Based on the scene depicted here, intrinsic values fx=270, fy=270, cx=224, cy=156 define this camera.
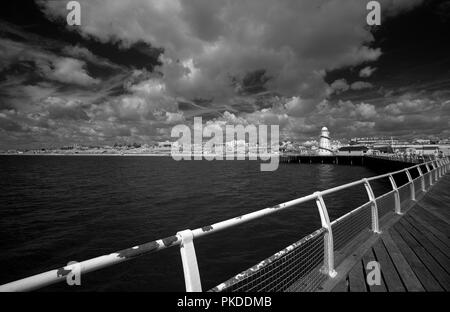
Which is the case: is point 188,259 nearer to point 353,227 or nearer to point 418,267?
point 418,267

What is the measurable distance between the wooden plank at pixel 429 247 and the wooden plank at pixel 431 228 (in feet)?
1.05

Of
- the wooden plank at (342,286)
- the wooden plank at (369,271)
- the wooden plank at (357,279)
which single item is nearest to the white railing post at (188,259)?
the wooden plank at (342,286)

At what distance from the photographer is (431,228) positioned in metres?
7.27

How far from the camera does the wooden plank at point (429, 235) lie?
577cm

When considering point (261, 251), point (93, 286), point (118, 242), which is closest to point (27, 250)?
point (118, 242)

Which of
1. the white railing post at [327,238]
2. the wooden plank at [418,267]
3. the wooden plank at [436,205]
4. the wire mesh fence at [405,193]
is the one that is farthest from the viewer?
the wire mesh fence at [405,193]

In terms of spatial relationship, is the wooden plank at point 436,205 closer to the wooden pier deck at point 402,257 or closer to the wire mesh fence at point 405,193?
the wooden pier deck at point 402,257

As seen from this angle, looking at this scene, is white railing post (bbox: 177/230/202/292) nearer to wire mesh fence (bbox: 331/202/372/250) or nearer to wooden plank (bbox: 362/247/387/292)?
wooden plank (bbox: 362/247/387/292)

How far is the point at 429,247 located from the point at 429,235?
106 centimetres

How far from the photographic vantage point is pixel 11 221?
20.2m

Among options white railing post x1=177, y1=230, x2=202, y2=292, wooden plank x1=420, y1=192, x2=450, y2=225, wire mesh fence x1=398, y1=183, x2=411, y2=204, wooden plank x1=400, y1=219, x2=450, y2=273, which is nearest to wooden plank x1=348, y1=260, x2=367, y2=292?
wooden plank x1=400, y1=219, x2=450, y2=273

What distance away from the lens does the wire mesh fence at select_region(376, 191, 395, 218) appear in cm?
744

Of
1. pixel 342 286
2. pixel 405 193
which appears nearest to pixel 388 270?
pixel 342 286
